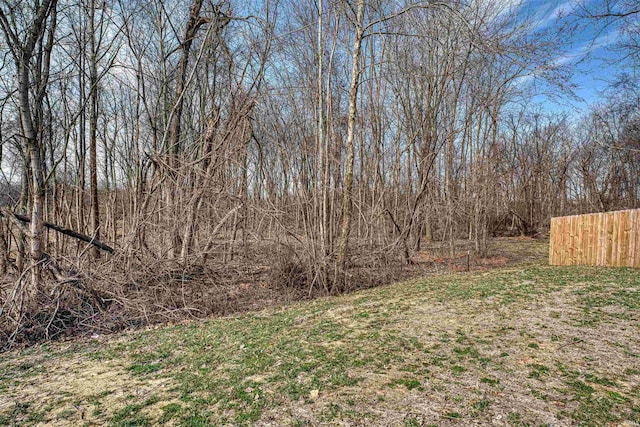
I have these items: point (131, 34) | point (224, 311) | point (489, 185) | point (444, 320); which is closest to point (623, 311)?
point (444, 320)

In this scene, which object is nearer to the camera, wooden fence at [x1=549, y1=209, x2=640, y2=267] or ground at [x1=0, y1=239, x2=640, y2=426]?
ground at [x1=0, y1=239, x2=640, y2=426]

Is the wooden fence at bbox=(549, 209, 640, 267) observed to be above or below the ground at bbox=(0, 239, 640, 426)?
above

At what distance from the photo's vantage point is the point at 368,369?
2402 mm

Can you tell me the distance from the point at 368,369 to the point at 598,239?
663cm

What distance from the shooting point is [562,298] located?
3.77m

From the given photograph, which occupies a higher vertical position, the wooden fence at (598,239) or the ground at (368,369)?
the wooden fence at (598,239)

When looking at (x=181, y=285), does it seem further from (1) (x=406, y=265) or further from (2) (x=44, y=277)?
(1) (x=406, y=265)

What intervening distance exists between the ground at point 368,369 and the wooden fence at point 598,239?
107 inches

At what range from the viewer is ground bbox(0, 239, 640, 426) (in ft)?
6.25

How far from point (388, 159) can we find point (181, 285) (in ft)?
24.2

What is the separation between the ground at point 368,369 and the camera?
6.25ft

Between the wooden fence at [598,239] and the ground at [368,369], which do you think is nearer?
the ground at [368,369]

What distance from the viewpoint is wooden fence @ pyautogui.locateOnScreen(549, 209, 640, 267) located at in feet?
20.3

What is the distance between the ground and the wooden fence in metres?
2.71
